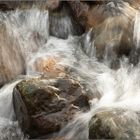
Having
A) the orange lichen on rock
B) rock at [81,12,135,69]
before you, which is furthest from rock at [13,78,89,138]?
rock at [81,12,135,69]

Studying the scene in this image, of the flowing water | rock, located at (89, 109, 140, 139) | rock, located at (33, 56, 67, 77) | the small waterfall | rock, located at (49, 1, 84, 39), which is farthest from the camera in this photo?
rock, located at (49, 1, 84, 39)

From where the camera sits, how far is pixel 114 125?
5.02 metres

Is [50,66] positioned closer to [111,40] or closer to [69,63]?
[69,63]

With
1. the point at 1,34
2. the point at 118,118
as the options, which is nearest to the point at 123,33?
the point at 1,34

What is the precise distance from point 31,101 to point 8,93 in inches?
41.5

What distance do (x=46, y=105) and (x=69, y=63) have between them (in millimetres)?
1855

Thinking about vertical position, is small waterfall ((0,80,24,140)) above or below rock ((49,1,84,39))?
below

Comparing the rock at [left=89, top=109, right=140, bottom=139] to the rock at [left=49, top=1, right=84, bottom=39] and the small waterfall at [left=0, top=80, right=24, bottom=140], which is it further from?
the rock at [left=49, top=1, right=84, bottom=39]

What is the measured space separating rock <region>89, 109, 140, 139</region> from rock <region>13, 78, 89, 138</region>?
57cm

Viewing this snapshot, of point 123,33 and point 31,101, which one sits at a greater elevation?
point 123,33

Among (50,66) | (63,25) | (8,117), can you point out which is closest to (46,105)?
(8,117)

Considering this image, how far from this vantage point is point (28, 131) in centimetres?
573

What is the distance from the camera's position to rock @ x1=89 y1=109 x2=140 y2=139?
16.1 ft

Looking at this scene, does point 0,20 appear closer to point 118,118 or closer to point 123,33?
point 123,33
